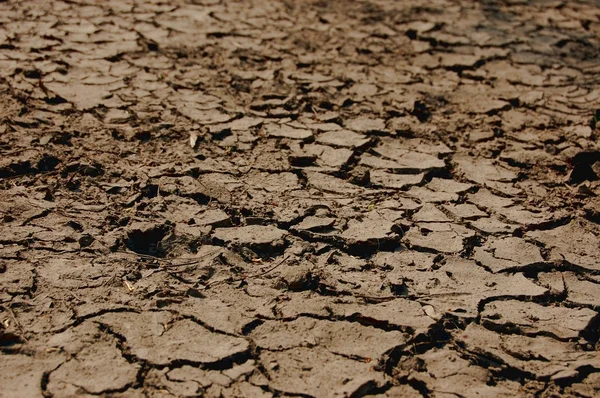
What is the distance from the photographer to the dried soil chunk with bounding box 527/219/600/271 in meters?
2.53

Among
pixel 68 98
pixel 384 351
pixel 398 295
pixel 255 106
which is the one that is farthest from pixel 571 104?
pixel 68 98

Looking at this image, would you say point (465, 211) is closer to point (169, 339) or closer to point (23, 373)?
point (169, 339)

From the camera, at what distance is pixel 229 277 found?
7.68 ft

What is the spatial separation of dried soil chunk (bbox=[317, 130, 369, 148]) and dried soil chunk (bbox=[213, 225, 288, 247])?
71 cm

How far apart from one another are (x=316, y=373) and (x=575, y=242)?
1.14 m

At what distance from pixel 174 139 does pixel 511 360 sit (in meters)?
1.65

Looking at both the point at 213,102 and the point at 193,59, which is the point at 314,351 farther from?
the point at 193,59

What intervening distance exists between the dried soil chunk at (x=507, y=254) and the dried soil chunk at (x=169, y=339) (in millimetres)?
889

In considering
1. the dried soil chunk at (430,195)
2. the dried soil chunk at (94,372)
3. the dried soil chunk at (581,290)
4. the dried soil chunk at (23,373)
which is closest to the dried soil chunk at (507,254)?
the dried soil chunk at (581,290)

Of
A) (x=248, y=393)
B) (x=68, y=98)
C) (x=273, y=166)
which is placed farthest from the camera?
(x=68, y=98)

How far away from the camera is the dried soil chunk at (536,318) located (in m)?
2.19

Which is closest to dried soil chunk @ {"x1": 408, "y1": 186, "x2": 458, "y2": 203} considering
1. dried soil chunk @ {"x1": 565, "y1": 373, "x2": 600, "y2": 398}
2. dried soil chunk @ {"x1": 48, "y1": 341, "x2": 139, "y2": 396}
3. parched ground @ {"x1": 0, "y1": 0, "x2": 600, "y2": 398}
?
parched ground @ {"x1": 0, "y1": 0, "x2": 600, "y2": 398}

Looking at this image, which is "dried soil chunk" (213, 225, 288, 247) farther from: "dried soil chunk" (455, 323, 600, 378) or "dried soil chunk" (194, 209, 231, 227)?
"dried soil chunk" (455, 323, 600, 378)

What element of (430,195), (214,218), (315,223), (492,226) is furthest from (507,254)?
(214,218)
